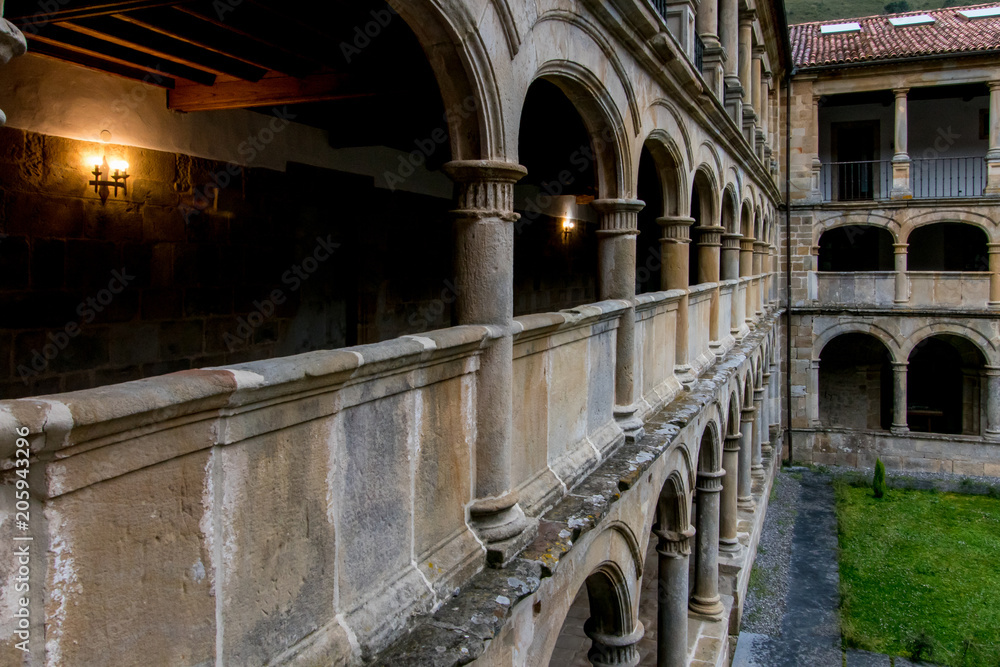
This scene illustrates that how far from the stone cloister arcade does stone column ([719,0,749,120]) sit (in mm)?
3469

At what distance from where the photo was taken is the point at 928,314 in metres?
19.6

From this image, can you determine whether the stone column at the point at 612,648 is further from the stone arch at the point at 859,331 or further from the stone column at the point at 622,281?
the stone arch at the point at 859,331

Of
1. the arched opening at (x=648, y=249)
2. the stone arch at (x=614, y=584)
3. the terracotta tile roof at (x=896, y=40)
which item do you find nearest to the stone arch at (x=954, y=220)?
the terracotta tile roof at (x=896, y=40)

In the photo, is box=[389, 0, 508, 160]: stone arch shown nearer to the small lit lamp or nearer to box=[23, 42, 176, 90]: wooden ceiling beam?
box=[23, 42, 176, 90]: wooden ceiling beam

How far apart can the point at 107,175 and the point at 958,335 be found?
67.4 feet

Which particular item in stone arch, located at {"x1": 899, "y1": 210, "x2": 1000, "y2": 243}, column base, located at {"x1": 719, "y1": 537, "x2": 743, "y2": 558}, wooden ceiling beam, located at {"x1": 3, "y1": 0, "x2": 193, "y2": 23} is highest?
stone arch, located at {"x1": 899, "y1": 210, "x2": 1000, "y2": 243}

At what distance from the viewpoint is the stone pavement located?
1052cm

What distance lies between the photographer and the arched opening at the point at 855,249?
75.7 feet

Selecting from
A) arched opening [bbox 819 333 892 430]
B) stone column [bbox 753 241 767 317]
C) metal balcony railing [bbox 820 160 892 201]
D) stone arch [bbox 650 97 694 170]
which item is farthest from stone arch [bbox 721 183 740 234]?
arched opening [bbox 819 333 892 430]

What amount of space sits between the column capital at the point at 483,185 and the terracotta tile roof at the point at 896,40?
20.1 metres

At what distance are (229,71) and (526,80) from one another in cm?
222

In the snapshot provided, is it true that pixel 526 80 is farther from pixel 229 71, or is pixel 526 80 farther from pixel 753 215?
pixel 753 215

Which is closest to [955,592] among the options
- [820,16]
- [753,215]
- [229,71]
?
[753,215]

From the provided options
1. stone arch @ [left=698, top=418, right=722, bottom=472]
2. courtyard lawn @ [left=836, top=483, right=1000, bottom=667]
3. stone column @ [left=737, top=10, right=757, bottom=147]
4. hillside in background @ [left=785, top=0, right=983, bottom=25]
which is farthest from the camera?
hillside in background @ [left=785, top=0, right=983, bottom=25]
